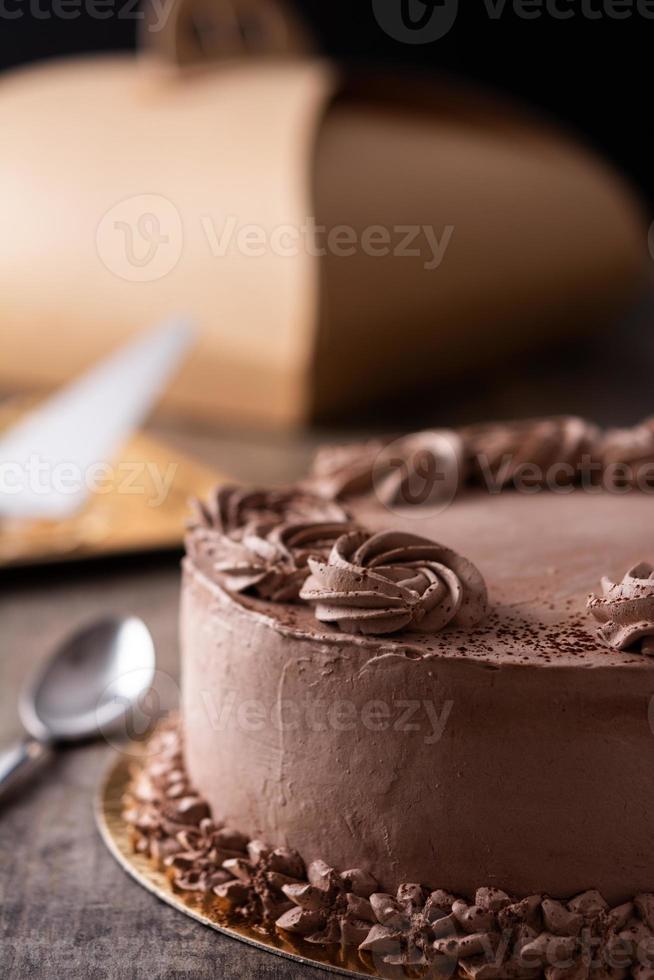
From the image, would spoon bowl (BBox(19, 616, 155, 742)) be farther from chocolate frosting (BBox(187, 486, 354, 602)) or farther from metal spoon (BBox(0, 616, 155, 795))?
chocolate frosting (BBox(187, 486, 354, 602))

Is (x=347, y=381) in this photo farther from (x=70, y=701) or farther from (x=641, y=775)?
(x=641, y=775)

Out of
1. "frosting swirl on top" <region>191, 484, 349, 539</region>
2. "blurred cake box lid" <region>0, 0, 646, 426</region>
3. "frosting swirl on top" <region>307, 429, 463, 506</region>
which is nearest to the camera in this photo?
"frosting swirl on top" <region>191, 484, 349, 539</region>

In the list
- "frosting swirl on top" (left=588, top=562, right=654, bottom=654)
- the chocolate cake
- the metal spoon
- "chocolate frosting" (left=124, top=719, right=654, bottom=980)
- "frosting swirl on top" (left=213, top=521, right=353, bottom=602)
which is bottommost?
the metal spoon

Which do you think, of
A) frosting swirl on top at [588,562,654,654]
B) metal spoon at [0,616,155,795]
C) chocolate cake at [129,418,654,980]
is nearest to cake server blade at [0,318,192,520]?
metal spoon at [0,616,155,795]

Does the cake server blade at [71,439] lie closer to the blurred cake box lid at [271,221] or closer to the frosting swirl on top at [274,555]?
the blurred cake box lid at [271,221]

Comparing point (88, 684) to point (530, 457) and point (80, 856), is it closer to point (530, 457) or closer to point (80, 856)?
point (80, 856)

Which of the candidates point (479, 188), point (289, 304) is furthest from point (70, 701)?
point (479, 188)

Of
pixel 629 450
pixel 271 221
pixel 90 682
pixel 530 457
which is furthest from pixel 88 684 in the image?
pixel 271 221
